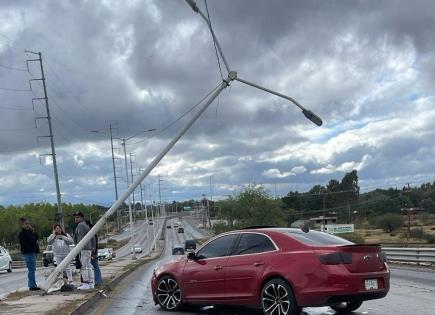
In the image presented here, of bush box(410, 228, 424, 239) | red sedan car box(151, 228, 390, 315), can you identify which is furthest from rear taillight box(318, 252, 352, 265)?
bush box(410, 228, 424, 239)

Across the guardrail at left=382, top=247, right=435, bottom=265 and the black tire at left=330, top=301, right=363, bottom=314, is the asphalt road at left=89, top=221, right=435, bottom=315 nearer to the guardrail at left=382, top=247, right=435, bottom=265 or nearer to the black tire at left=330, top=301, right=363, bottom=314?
the black tire at left=330, top=301, right=363, bottom=314

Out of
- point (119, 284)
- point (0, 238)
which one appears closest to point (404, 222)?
point (0, 238)

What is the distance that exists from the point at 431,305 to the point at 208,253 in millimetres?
4130

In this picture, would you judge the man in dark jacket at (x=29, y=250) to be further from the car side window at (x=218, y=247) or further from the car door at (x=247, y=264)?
the car door at (x=247, y=264)

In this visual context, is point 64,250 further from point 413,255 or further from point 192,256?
point 413,255

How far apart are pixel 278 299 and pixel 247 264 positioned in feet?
2.94

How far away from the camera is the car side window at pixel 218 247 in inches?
408

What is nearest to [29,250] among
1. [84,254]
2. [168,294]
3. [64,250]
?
[64,250]

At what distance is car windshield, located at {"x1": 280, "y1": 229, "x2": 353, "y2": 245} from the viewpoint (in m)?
9.36

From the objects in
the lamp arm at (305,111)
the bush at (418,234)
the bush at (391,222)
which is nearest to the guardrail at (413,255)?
the lamp arm at (305,111)

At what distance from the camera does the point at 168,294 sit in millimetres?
11109

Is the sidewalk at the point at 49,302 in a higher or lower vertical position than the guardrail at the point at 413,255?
higher

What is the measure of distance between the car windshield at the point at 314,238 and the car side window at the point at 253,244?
0.37m

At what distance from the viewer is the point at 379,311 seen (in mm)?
9930
